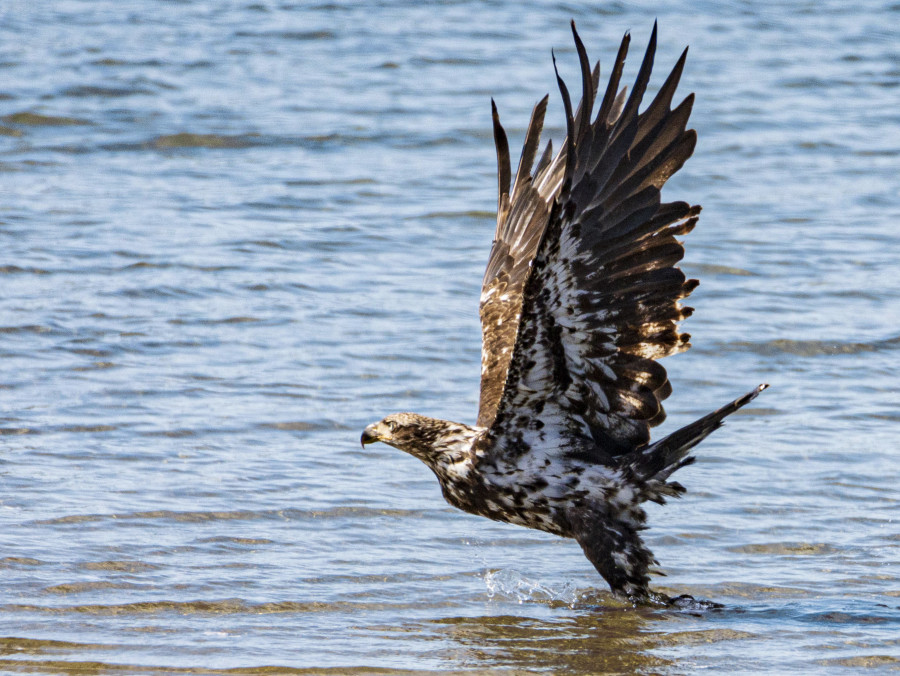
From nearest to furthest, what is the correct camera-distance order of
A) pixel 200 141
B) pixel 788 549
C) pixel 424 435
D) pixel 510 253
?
pixel 424 435, pixel 788 549, pixel 510 253, pixel 200 141

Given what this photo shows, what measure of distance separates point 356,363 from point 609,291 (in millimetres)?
3137

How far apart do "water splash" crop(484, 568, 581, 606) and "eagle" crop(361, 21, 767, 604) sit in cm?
23

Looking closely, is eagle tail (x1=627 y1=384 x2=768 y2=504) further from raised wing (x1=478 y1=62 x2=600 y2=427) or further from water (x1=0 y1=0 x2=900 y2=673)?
raised wing (x1=478 y1=62 x2=600 y2=427)

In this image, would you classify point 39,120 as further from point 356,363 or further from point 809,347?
point 809,347

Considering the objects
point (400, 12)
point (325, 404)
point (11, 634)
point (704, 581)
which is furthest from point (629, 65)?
point (11, 634)

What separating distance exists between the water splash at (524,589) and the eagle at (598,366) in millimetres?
229

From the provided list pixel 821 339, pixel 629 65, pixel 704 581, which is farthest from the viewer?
pixel 629 65

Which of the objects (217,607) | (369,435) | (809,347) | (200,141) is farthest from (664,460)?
(200,141)

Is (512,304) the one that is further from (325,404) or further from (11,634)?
(11,634)

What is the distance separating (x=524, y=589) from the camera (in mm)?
5852

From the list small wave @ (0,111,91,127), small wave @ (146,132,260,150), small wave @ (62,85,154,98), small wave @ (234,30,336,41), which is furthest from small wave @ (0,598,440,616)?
small wave @ (234,30,336,41)

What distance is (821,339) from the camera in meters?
8.73

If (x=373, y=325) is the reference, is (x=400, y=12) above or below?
above

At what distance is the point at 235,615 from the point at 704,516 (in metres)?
2.34
